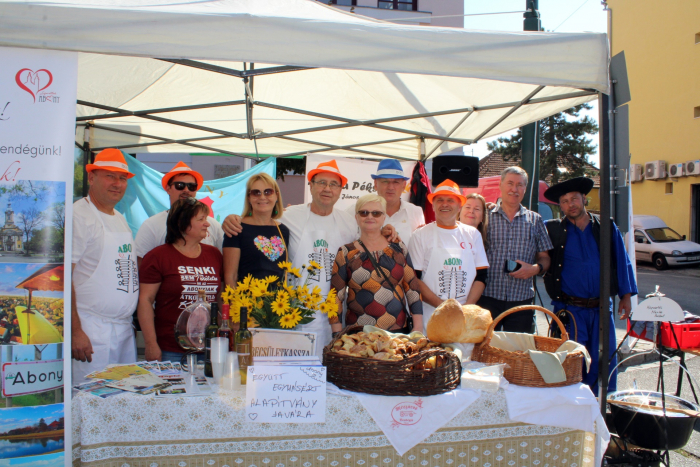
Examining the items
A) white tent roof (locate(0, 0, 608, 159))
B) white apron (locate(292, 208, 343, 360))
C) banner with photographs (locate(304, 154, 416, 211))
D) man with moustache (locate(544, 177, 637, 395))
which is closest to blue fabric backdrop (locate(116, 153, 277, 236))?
white tent roof (locate(0, 0, 608, 159))

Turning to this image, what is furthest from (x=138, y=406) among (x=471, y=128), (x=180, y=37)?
(x=471, y=128)

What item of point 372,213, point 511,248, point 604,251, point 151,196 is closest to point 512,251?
point 511,248

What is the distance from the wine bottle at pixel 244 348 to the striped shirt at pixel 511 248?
2028 millimetres

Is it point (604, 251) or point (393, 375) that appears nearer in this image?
point (393, 375)

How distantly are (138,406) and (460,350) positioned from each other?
134cm

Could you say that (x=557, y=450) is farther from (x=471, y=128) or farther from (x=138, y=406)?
(x=471, y=128)

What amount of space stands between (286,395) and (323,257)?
1.20 metres

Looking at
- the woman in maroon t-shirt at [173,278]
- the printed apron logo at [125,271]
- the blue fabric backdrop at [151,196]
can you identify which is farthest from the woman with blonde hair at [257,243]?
the blue fabric backdrop at [151,196]

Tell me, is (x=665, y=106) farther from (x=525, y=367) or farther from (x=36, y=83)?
(x=36, y=83)

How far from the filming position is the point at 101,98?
402 centimetres

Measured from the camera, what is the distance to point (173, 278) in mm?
2576

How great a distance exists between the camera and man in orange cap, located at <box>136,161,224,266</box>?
3041 millimetres

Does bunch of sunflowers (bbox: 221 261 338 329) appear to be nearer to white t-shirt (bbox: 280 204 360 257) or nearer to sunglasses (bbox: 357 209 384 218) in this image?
sunglasses (bbox: 357 209 384 218)

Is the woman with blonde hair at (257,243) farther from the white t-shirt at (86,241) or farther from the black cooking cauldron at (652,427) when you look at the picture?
the black cooking cauldron at (652,427)
